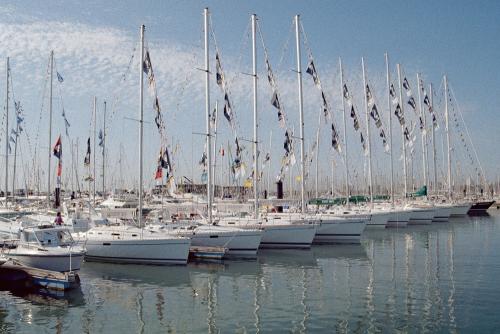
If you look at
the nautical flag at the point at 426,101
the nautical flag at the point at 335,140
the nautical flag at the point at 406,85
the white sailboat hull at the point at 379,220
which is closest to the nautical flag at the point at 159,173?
the nautical flag at the point at 335,140

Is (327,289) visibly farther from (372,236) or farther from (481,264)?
(372,236)

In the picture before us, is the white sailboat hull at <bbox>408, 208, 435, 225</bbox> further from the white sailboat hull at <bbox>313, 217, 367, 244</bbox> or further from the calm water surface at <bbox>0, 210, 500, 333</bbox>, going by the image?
the calm water surface at <bbox>0, 210, 500, 333</bbox>

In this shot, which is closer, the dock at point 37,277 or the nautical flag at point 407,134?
the dock at point 37,277

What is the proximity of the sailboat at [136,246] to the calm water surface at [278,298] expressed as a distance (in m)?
0.81

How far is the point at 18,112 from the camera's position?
4969 centimetres

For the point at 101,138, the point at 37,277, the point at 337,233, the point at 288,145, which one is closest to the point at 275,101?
the point at 288,145

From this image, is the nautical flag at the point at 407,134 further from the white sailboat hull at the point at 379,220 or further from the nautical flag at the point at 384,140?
the white sailboat hull at the point at 379,220

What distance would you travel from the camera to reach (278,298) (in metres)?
21.8

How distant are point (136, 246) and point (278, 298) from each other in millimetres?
11900

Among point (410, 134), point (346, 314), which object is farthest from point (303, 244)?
point (410, 134)

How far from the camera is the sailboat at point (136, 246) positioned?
30109mm

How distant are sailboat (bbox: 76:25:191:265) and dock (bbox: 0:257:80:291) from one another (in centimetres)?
642

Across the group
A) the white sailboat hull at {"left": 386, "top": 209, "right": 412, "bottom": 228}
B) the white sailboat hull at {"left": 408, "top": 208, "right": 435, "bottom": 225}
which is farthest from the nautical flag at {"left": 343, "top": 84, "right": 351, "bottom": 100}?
the white sailboat hull at {"left": 408, "top": 208, "right": 435, "bottom": 225}

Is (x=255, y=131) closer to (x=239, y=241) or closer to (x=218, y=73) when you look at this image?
(x=218, y=73)
